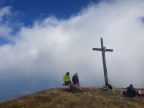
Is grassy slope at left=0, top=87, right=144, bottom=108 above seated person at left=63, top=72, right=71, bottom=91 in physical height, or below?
below

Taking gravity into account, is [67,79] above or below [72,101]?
above

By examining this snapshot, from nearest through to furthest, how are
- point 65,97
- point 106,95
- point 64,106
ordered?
1. point 64,106
2. point 65,97
3. point 106,95

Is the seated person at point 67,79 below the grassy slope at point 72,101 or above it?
above

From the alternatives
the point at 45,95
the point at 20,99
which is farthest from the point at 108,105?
the point at 20,99

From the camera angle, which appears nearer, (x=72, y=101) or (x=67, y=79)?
(x=72, y=101)

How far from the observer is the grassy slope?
39781 mm

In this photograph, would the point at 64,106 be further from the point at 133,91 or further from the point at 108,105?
the point at 133,91

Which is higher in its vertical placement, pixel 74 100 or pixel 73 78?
pixel 73 78

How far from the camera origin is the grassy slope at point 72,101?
39781 mm

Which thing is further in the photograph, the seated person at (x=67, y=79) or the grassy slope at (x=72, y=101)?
the seated person at (x=67, y=79)

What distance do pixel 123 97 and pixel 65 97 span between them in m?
8.69

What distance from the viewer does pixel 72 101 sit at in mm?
40562

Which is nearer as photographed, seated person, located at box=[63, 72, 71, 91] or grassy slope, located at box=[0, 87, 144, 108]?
grassy slope, located at box=[0, 87, 144, 108]

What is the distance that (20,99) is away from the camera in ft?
141
